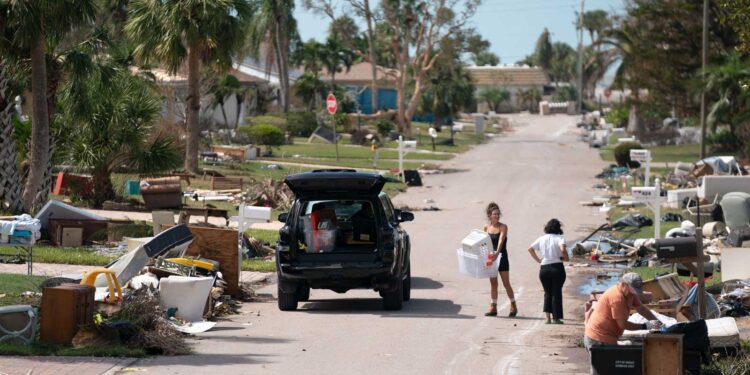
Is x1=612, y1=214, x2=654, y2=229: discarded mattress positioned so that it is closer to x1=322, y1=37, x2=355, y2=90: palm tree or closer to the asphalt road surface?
the asphalt road surface

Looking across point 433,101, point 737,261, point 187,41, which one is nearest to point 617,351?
point 737,261

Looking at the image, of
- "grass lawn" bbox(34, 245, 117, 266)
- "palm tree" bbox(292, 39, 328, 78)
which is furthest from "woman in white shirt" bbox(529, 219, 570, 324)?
"palm tree" bbox(292, 39, 328, 78)

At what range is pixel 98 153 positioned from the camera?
28891mm

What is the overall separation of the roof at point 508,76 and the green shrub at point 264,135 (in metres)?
91.7

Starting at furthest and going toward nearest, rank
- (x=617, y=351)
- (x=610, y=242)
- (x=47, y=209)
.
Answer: (x=610, y=242) → (x=47, y=209) → (x=617, y=351)

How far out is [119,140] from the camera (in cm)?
2894

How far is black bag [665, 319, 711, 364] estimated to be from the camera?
12.0m

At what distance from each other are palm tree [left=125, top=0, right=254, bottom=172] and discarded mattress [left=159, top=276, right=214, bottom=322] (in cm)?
2238

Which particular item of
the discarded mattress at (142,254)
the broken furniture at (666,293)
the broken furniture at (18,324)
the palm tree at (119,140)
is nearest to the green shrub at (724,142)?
the palm tree at (119,140)

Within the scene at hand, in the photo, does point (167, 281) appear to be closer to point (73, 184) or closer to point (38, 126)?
point (38, 126)

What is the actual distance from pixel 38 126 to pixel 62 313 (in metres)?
12.4

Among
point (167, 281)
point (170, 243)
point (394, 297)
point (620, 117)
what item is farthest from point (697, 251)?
point (620, 117)

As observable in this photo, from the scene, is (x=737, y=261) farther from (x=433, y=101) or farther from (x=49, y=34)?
(x=433, y=101)

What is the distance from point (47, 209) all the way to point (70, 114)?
12.6 ft
